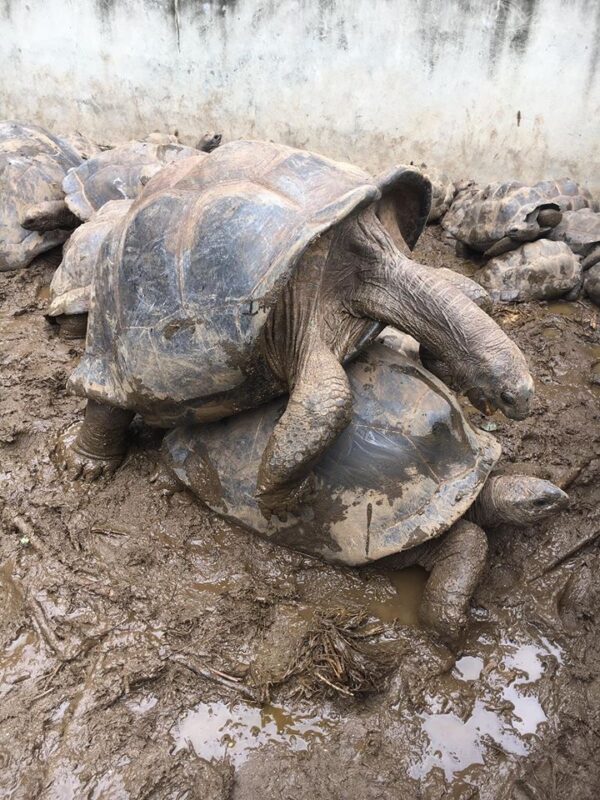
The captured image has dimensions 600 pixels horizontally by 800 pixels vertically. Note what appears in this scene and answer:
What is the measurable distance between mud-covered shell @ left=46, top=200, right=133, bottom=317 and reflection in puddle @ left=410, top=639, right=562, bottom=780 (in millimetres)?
3700

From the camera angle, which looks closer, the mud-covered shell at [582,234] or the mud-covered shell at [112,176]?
the mud-covered shell at [112,176]

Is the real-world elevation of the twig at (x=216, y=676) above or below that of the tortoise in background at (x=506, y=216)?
below

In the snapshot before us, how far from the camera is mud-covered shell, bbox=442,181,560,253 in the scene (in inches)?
227

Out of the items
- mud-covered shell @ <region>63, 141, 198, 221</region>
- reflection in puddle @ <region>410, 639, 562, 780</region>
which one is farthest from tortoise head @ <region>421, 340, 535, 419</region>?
mud-covered shell @ <region>63, 141, 198, 221</region>

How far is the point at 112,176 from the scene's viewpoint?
6027mm

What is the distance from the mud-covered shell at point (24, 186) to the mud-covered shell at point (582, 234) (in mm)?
4795

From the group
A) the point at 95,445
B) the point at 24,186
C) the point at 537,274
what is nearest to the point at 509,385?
the point at 95,445

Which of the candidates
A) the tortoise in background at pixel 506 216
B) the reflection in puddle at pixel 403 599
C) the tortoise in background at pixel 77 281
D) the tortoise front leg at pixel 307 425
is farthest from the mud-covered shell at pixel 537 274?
the tortoise front leg at pixel 307 425

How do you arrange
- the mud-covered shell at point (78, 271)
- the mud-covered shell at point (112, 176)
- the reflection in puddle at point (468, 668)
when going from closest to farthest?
1. the reflection in puddle at point (468, 668)
2. the mud-covered shell at point (78, 271)
3. the mud-covered shell at point (112, 176)

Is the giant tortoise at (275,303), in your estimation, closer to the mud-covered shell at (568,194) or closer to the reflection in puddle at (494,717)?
the reflection in puddle at (494,717)

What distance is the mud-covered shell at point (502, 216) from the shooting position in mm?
5777

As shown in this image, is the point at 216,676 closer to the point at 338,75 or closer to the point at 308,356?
the point at 308,356

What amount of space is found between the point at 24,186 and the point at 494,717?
234 inches

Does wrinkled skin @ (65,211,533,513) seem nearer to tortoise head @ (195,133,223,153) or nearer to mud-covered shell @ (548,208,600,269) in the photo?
mud-covered shell @ (548,208,600,269)
